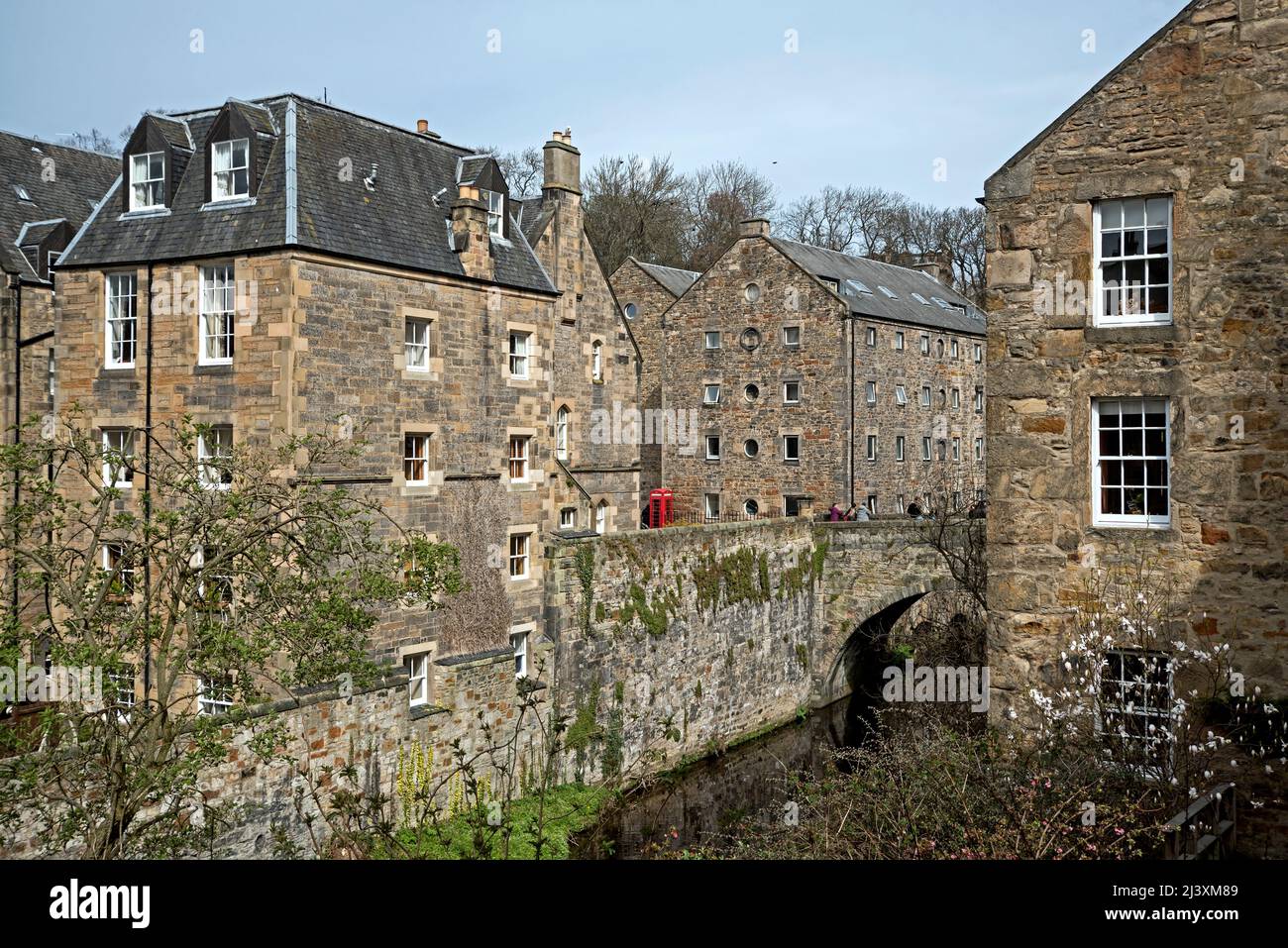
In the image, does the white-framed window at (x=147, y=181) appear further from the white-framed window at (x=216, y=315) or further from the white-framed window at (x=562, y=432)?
the white-framed window at (x=562, y=432)

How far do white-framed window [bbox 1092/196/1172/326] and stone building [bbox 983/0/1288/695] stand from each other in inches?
0.8

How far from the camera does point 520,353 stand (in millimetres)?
23141

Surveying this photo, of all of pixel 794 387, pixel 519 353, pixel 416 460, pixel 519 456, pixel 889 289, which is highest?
pixel 889 289

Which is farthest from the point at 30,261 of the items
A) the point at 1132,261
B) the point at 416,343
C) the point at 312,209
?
the point at 1132,261

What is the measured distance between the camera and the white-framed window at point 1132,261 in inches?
478

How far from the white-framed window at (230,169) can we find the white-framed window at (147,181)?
1.34 metres

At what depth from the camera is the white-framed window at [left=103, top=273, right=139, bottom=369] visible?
2008 cm

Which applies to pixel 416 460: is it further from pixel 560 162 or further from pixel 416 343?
pixel 560 162

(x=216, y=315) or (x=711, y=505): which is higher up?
(x=216, y=315)

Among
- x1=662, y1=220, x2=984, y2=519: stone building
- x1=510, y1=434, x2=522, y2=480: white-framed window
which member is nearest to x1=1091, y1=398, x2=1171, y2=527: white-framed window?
x1=510, y1=434, x2=522, y2=480: white-framed window

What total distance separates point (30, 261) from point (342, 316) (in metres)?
8.82
